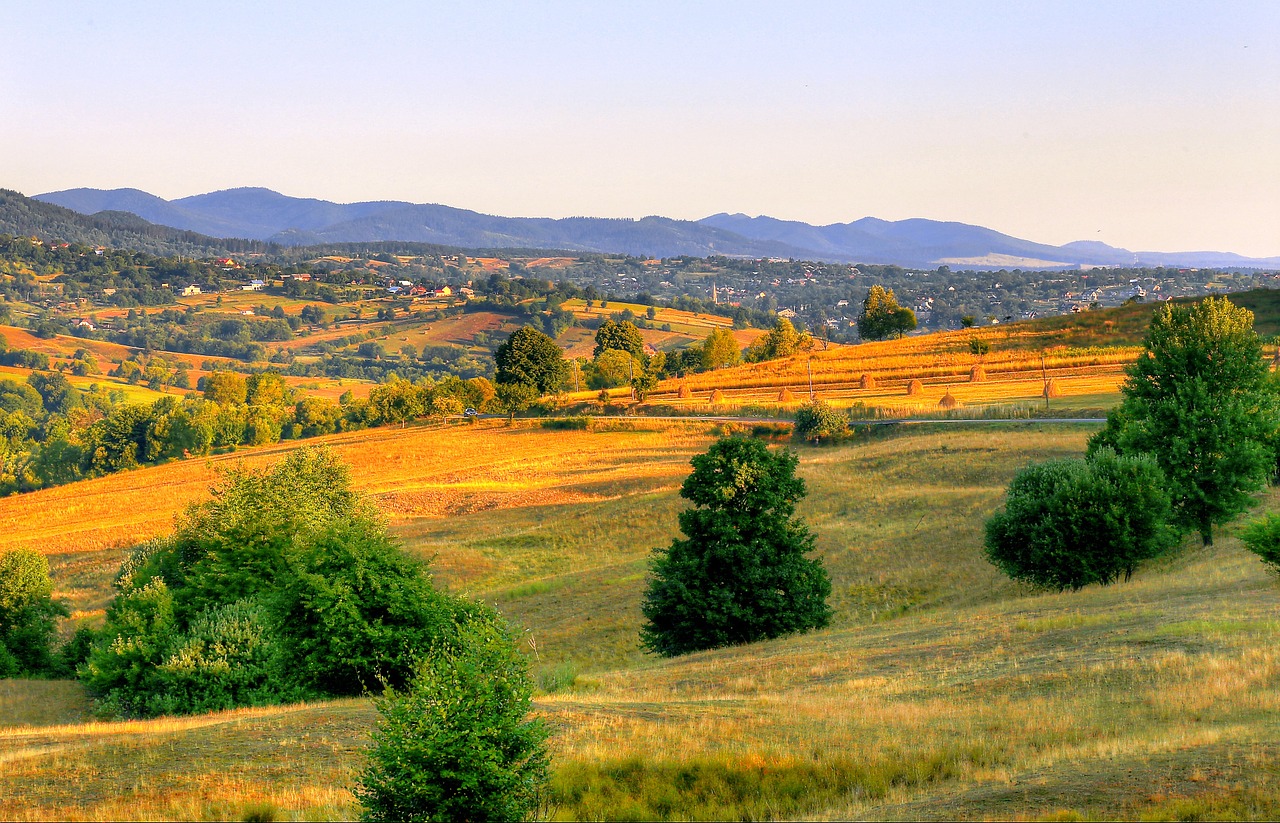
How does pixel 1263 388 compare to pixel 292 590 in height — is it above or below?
above

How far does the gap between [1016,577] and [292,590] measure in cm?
2673

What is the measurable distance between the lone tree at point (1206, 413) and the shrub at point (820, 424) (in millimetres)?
44546

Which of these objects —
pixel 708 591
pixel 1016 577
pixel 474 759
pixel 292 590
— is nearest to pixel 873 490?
pixel 1016 577

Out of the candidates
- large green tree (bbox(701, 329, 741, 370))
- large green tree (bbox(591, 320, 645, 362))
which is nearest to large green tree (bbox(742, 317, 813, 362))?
large green tree (bbox(701, 329, 741, 370))

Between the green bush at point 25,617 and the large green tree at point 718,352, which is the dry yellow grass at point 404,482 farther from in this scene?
the large green tree at point 718,352

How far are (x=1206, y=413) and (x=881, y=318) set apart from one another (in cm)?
11766

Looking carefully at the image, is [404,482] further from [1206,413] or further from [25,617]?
[1206,413]

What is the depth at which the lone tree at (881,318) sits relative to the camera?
154 m

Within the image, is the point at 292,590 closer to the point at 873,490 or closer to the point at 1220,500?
the point at 1220,500

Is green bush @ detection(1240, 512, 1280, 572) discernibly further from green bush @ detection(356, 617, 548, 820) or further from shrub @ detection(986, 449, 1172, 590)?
green bush @ detection(356, 617, 548, 820)

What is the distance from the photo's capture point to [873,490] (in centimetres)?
6450

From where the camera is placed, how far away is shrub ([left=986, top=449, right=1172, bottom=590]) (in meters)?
35.6

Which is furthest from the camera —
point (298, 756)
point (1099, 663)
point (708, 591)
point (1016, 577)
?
point (1016, 577)

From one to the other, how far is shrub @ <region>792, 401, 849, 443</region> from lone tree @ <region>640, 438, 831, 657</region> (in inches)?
1984
